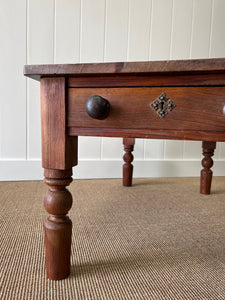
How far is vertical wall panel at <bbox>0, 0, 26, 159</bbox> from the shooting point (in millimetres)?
1576

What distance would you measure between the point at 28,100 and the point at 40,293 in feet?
4.19

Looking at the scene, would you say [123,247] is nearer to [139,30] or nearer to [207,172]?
[207,172]

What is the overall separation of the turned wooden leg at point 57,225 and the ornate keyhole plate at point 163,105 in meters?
0.26

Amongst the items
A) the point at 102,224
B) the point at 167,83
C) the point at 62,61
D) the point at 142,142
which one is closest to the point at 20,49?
the point at 62,61

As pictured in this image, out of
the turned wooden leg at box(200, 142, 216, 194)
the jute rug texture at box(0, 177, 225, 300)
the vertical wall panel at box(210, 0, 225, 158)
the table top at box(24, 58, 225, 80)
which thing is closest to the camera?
the table top at box(24, 58, 225, 80)

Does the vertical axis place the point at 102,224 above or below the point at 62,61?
below

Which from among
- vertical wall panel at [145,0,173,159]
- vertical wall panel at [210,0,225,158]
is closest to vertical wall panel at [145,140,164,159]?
vertical wall panel at [145,0,173,159]

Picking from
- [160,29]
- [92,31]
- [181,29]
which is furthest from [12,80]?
[181,29]

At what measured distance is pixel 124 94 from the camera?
23.2 inches

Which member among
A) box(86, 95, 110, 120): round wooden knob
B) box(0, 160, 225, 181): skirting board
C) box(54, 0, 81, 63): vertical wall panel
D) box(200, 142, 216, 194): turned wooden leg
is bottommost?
box(0, 160, 225, 181): skirting board

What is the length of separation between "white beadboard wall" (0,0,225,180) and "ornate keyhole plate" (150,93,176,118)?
1.19m

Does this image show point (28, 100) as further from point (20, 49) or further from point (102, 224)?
point (102, 224)

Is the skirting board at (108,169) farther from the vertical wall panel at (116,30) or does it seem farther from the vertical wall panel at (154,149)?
the vertical wall panel at (116,30)

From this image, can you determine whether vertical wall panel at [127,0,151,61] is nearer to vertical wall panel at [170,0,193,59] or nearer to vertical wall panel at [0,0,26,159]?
vertical wall panel at [170,0,193,59]
